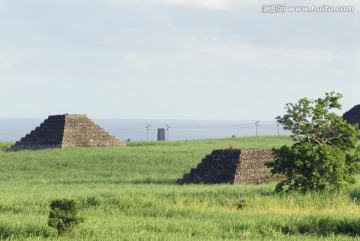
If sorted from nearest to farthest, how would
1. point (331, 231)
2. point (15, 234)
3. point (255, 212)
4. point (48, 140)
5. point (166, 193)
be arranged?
point (15, 234) < point (331, 231) < point (255, 212) < point (166, 193) < point (48, 140)

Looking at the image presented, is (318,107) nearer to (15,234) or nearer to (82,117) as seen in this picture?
(15,234)

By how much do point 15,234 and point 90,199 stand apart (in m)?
7.61

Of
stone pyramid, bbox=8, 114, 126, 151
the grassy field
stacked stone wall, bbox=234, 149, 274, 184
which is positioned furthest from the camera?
stone pyramid, bbox=8, 114, 126, 151

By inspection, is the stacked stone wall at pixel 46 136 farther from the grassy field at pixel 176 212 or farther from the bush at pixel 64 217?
the bush at pixel 64 217

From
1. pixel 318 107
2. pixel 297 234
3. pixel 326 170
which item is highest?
pixel 318 107

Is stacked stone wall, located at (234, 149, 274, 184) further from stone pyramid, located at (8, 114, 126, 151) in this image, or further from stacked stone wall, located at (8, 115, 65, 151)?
stacked stone wall, located at (8, 115, 65, 151)

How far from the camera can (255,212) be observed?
81.0 ft

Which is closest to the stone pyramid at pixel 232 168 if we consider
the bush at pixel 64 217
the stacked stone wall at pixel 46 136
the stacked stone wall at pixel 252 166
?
the stacked stone wall at pixel 252 166

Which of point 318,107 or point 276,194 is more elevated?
point 318,107

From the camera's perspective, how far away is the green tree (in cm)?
3006

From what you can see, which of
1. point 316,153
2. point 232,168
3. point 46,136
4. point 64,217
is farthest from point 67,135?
point 64,217

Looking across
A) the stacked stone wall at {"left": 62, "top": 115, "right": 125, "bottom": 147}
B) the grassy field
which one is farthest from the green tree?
the stacked stone wall at {"left": 62, "top": 115, "right": 125, "bottom": 147}

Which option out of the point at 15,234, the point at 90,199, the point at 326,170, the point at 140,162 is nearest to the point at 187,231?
the point at 15,234

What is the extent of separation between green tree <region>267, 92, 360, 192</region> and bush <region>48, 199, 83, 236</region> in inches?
439
